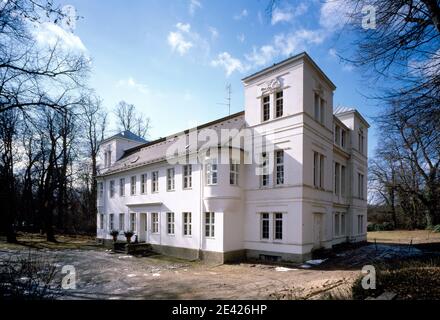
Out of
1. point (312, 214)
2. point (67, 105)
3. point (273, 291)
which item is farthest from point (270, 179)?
point (67, 105)

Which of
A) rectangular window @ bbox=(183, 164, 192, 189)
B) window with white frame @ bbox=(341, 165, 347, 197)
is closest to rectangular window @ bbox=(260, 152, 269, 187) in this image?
rectangular window @ bbox=(183, 164, 192, 189)

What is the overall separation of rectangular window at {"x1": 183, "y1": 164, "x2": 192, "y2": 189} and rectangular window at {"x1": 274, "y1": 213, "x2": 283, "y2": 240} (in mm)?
6398

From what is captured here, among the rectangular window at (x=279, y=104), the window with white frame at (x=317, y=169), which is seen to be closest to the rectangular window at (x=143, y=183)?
the rectangular window at (x=279, y=104)

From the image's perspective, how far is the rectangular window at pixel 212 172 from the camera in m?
18.5

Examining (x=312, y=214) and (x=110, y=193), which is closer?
(x=312, y=214)

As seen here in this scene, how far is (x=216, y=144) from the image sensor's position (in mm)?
18672

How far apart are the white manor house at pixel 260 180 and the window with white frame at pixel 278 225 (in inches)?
2.4

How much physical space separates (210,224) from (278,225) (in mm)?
4338

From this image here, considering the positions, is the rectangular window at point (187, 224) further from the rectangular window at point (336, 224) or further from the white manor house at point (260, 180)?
the rectangular window at point (336, 224)

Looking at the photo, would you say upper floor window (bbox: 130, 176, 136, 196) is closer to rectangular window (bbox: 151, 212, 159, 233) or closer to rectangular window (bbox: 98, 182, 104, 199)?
rectangular window (bbox: 151, 212, 159, 233)

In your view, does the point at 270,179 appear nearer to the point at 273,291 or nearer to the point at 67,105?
the point at 273,291

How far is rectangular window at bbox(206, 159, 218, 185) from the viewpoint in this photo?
18484 mm
